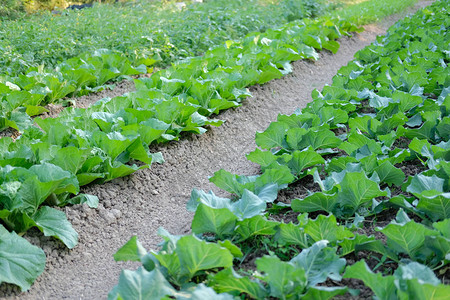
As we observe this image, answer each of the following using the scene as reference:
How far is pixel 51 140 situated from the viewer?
13.6 ft

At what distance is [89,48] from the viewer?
8.13 meters

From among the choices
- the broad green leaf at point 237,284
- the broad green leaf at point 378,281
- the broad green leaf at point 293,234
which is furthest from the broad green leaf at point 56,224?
the broad green leaf at point 378,281

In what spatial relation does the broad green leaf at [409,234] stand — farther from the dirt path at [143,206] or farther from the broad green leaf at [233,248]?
the dirt path at [143,206]

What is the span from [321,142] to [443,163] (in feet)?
4.21

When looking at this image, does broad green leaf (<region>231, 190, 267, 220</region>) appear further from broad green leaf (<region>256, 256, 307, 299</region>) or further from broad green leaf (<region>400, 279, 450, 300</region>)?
broad green leaf (<region>400, 279, 450, 300</region>)

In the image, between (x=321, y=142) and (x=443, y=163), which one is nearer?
(x=443, y=163)

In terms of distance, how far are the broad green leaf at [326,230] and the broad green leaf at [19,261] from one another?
73.5 inches

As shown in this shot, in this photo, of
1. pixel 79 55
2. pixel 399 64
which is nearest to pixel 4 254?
pixel 79 55

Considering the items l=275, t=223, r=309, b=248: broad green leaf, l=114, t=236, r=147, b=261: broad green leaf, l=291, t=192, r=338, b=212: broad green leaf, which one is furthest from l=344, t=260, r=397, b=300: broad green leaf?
l=114, t=236, r=147, b=261: broad green leaf

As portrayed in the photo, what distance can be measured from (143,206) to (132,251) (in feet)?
5.44

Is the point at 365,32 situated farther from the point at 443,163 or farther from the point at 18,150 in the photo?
the point at 18,150

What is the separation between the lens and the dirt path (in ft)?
10.9

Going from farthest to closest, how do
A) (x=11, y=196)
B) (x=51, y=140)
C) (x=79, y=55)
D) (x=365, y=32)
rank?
(x=365, y=32) → (x=79, y=55) → (x=51, y=140) → (x=11, y=196)

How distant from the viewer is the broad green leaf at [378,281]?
2.23 meters
